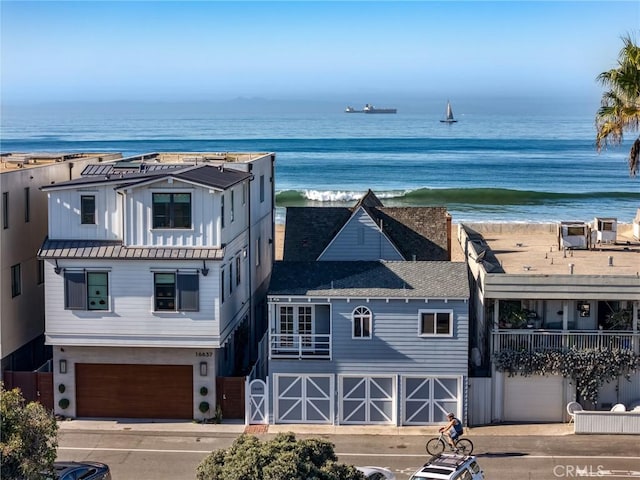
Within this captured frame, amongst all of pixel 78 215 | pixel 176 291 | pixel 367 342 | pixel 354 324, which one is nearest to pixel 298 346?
pixel 354 324

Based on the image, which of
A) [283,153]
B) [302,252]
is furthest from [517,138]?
[302,252]

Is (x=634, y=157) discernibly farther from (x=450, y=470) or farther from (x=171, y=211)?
(x=171, y=211)

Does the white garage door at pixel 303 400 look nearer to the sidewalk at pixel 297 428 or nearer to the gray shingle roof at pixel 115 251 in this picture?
the sidewalk at pixel 297 428

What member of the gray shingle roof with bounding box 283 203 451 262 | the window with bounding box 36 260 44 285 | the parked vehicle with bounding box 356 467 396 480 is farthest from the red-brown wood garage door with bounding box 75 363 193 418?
the parked vehicle with bounding box 356 467 396 480

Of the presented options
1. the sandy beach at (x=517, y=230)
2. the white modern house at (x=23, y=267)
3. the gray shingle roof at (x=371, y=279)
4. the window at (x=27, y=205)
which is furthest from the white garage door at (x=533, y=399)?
the window at (x=27, y=205)

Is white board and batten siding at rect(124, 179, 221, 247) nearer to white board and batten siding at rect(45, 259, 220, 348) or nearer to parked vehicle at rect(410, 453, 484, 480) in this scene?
white board and batten siding at rect(45, 259, 220, 348)
